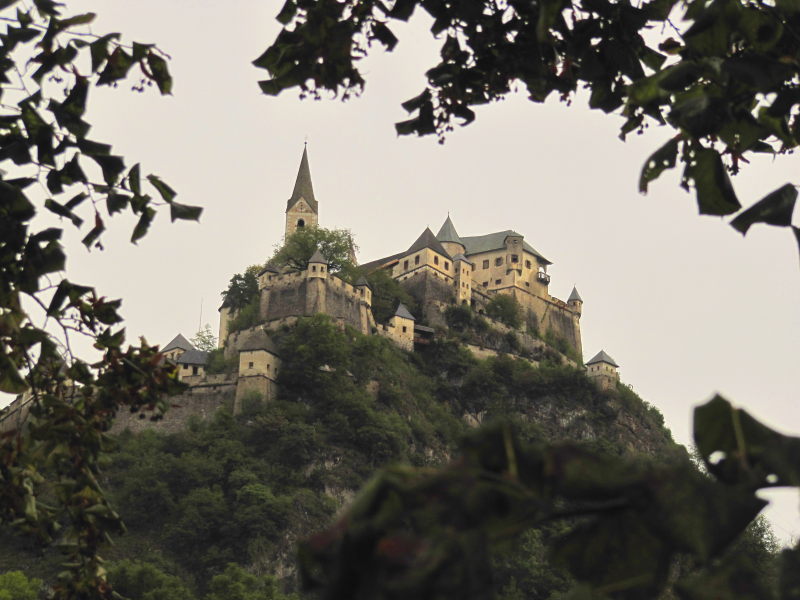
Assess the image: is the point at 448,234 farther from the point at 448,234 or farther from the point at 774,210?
the point at 774,210

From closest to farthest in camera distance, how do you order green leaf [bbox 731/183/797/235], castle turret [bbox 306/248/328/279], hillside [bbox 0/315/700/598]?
green leaf [bbox 731/183/797/235] → hillside [bbox 0/315/700/598] → castle turret [bbox 306/248/328/279]

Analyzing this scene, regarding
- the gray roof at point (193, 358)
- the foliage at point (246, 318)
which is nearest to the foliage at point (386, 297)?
the foliage at point (246, 318)

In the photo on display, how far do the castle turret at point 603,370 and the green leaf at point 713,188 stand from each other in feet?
244

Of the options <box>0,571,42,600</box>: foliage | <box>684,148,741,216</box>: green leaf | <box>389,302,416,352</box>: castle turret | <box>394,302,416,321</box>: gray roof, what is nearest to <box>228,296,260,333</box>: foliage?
<box>389,302,416,352</box>: castle turret

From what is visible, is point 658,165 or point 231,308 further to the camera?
point 231,308

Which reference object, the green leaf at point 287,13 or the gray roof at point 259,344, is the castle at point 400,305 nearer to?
the gray roof at point 259,344

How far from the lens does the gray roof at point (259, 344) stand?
2349 inches

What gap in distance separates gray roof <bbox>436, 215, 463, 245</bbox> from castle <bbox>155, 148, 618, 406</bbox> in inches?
3.1

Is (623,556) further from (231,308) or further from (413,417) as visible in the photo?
(231,308)

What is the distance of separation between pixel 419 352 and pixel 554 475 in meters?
68.6

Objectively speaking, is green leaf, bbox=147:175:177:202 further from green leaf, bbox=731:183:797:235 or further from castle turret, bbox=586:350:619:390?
castle turret, bbox=586:350:619:390

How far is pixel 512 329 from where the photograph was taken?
75375 millimetres

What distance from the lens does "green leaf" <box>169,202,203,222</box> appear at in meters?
4.45

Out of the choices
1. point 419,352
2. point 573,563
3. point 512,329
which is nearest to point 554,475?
point 573,563
